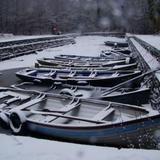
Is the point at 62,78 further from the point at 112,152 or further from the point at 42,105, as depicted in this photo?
the point at 112,152

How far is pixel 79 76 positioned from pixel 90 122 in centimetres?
724

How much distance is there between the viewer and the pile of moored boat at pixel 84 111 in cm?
691

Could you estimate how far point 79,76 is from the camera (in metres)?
14.5

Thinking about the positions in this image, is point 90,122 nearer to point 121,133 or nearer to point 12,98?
point 121,133

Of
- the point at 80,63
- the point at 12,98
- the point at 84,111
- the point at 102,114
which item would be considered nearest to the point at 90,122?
the point at 102,114

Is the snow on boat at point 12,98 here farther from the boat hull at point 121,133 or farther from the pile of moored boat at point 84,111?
the boat hull at point 121,133

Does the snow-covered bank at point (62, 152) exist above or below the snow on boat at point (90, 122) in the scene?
above

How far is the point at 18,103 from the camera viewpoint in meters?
9.85

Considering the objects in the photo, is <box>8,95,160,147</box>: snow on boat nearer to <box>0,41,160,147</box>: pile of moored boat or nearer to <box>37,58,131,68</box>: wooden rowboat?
<box>0,41,160,147</box>: pile of moored boat

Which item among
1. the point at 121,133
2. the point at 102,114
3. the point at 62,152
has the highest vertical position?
the point at 62,152

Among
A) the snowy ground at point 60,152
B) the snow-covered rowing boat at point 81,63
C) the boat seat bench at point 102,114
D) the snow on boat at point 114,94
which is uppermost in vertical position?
the snowy ground at point 60,152

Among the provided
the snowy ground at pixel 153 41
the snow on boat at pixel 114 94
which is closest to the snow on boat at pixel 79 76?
the snow on boat at pixel 114 94

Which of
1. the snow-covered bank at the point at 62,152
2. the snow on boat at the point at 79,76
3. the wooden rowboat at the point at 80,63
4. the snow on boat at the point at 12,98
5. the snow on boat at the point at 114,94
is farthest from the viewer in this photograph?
the wooden rowboat at the point at 80,63

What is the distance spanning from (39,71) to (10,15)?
45.4m
